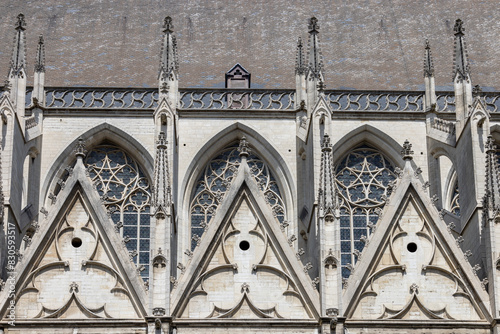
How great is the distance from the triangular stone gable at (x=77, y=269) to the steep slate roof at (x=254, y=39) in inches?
355

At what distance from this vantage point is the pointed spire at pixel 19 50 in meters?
27.4

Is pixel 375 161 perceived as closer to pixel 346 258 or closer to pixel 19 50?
pixel 346 258

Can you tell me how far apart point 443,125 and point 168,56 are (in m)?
5.96

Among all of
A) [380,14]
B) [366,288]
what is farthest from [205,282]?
[380,14]

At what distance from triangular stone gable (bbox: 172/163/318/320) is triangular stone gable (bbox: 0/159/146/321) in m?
0.94

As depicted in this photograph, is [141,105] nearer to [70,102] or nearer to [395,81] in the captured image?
[70,102]

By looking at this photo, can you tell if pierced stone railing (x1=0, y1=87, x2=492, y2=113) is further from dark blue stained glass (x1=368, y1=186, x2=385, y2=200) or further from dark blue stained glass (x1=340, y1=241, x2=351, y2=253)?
dark blue stained glass (x1=340, y1=241, x2=351, y2=253)

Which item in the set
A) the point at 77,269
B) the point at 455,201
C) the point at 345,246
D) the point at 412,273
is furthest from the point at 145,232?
the point at 412,273

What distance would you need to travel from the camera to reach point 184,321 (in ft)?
70.8

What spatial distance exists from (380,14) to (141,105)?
7.93m

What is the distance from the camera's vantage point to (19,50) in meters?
27.8

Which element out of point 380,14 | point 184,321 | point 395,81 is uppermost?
point 380,14

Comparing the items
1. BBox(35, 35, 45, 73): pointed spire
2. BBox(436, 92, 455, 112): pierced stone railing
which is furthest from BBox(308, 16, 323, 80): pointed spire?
BBox(35, 35, 45, 73): pointed spire

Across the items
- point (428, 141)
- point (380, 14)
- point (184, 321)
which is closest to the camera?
point (184, 321)
